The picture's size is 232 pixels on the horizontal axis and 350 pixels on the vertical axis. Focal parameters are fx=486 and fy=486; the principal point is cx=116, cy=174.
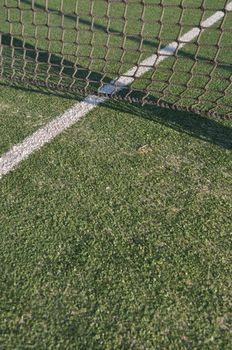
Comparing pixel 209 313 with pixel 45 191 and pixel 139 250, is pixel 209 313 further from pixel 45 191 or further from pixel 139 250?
pixel 45 191

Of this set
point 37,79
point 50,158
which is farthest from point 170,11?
point 50,158

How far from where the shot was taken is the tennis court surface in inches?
77.2

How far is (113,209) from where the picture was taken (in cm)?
253

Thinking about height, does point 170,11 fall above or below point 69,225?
above

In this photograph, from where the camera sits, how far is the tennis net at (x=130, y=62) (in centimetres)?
337

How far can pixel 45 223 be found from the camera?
8.00 feet

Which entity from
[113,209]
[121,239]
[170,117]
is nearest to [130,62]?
[170,117]

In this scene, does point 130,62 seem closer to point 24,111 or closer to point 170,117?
point 170,117

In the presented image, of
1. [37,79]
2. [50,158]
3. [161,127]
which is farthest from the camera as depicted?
[37,79]

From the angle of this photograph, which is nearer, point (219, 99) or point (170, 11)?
point (219, 99)

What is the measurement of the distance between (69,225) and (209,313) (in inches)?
32.2

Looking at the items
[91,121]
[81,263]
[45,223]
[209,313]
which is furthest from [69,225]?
[91,121]

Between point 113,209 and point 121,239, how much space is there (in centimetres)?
23

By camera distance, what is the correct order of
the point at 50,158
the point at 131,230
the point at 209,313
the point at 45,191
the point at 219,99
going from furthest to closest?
1. the point at 219,99
2. the point at 50,158
3. the point at 45,191
4. the point at 131,230
5. the point at 209,313
